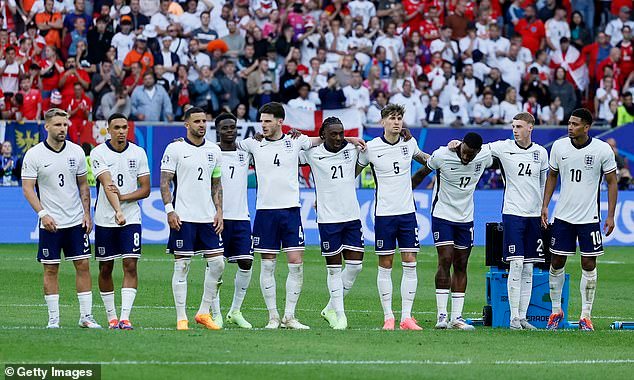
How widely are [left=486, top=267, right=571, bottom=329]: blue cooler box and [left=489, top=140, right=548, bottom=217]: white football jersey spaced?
983 millimetres

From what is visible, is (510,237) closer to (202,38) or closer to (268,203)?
(268,203)

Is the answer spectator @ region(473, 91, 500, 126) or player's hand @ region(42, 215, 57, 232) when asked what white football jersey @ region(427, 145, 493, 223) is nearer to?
player's hand @ region(42, 215, 57, 232)

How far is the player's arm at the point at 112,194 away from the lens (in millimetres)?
15055

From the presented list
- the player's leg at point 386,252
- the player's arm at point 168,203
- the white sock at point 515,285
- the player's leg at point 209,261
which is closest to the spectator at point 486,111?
the white sock at point 515,285

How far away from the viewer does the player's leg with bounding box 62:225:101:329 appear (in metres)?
15.2

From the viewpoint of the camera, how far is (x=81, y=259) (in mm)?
15297

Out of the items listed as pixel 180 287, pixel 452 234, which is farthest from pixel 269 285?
pixel 452 234

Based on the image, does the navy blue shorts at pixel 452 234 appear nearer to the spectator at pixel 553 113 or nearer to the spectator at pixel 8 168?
the spectator at pixel 8 168

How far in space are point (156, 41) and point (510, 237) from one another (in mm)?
17476

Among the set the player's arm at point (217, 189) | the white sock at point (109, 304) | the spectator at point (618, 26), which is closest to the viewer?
the white sock at point (109, 304)

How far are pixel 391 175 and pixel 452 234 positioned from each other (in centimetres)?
108

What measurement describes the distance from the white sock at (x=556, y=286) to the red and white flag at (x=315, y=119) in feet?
45.9

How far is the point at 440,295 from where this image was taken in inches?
637

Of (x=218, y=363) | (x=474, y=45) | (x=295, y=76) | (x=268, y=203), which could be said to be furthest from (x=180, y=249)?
A: (x=474, y=45)
